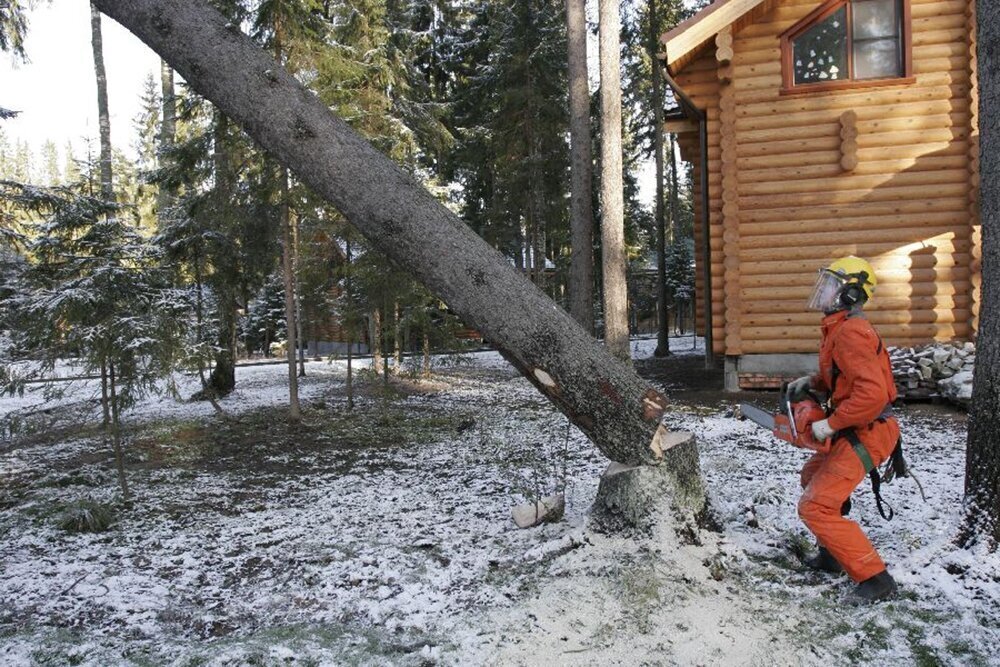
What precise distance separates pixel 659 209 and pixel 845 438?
18.2 metres

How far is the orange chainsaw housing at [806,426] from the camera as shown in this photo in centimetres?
382

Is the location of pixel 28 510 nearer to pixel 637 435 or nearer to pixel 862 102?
pixel 637 435

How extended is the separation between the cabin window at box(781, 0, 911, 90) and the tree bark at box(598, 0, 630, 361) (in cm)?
302

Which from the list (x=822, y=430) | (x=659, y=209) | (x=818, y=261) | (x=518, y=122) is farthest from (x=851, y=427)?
(x=659, y=209)

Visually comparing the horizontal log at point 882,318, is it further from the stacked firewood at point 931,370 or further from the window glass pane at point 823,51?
the window glass pane at point 823,51

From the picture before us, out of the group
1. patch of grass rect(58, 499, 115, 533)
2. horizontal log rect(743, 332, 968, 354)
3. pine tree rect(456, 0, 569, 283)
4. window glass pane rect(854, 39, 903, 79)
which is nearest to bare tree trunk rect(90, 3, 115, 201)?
pine tree rect(456, 0, 569, 283)

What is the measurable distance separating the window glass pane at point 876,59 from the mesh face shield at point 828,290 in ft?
28.5

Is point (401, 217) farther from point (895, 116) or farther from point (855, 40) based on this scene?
point (855, 40)

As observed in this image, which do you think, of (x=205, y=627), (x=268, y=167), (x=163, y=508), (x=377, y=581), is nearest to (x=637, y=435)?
(x=377, y=581)

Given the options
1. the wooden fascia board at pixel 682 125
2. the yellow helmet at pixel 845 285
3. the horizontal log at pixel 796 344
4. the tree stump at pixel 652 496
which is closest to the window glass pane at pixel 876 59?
the wooden fascia board at pixel 682 125

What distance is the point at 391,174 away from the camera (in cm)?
423

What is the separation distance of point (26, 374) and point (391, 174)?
4.87m

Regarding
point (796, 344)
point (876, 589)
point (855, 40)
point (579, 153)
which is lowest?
point (876, 589)

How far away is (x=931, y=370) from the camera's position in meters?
9.66
